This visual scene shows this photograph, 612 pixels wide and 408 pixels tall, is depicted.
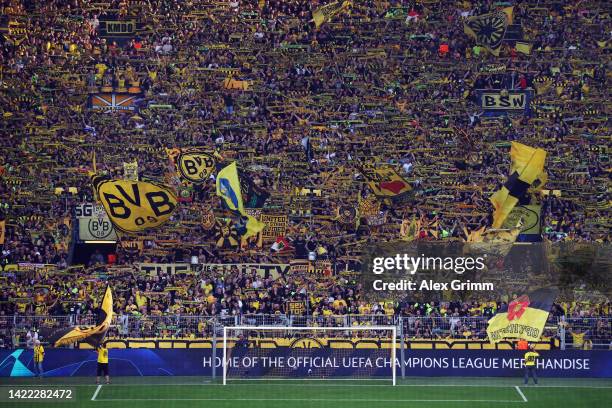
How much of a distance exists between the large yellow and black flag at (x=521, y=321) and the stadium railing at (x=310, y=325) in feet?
3.21

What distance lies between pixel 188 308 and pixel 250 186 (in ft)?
22.4

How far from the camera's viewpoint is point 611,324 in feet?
126

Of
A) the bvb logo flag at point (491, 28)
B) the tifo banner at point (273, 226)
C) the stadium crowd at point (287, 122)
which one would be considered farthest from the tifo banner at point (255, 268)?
the bvb logo flag at point (491, 28)

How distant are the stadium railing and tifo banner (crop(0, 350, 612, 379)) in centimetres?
74

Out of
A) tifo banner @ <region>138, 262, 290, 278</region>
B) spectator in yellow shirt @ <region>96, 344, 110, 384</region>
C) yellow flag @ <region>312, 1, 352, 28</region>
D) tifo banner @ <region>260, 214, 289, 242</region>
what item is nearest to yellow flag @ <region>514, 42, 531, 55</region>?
yellow flag @ <region>312, 1, 352, 28</region>

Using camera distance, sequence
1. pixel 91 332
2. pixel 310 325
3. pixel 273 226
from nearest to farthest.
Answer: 1. pixel 91 332
2. pixel 310 325
3. pixel 273 226

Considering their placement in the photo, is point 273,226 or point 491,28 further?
point 491,28

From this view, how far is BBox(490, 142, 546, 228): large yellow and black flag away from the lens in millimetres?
46875

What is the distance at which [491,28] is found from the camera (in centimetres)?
5100

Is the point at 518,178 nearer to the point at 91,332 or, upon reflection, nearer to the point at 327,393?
the point at 327,393

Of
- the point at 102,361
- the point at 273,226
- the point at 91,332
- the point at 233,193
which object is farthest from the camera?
the point at 233,193

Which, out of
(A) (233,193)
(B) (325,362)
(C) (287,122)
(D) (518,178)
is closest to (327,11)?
(C) (287,122)

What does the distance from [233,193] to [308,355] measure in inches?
442

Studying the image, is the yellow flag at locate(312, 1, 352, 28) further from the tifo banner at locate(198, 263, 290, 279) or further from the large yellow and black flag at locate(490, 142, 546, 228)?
the tifo banner at locate(198, 263, 290, 279)
